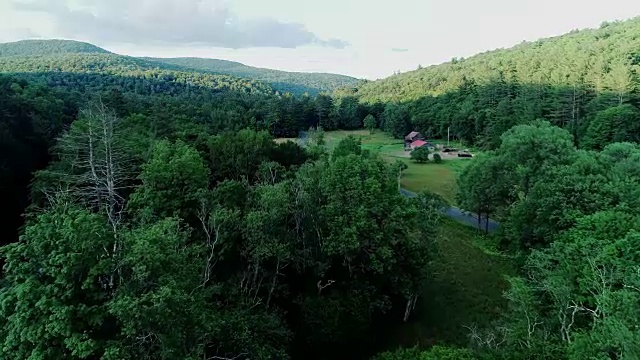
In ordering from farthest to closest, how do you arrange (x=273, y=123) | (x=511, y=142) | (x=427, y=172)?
(x=273, y=123)
(x=427, y=172)
(x=511, y=142)

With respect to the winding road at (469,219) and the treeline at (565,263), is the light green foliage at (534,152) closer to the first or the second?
the treeline at (565,263)

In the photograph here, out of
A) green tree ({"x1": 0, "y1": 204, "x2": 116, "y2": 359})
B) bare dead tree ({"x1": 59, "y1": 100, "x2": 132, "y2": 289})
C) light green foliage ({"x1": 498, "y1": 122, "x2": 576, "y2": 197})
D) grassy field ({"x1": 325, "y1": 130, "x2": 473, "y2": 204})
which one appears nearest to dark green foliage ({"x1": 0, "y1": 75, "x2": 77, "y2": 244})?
bare dead tree ({"x1": 59, "y1": 100, "x2": 132, "y2": 289})

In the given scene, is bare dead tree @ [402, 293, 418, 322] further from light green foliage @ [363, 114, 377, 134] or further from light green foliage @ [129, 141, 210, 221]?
light green foliage @ [363, 114, 377, 134]

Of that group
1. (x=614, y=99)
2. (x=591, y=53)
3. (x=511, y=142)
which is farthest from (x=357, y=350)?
(x=591, y=53)

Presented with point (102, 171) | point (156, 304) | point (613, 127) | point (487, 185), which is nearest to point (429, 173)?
point (613, 127)

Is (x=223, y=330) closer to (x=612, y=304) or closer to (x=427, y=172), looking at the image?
(x=612, y=304)

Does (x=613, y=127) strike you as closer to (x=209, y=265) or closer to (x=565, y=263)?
(x=565, y=263)
